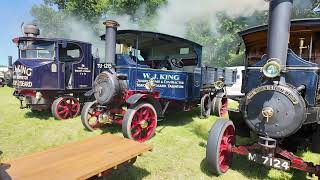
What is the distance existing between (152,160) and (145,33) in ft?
11.1

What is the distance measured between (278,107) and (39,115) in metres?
7.48

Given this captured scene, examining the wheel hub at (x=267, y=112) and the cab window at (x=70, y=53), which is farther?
the cab window at (x=70, y=53)

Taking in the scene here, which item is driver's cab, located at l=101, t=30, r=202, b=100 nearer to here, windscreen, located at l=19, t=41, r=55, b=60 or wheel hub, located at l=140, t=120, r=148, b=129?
wheel hub, located at l=140, t=120, r=148, b=129

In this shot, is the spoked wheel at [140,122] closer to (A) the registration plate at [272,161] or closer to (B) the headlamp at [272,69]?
(A) the registration plate at [272,161]

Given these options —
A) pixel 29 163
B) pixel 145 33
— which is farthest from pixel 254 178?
pixel 145 33

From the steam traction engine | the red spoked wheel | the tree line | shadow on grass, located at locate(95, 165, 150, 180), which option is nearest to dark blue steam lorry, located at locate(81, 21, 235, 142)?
shadow on grass, located at locate(95, 165, 150, 180)

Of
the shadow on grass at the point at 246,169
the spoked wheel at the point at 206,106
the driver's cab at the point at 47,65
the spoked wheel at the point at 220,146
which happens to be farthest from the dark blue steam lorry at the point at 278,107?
the driver's cab at the point at 47,65

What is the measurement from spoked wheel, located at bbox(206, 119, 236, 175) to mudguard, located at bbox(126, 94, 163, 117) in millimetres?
2063

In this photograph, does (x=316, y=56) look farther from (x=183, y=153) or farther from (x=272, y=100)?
(x=183, y=153)

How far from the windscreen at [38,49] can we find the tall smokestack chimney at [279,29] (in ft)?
21.2

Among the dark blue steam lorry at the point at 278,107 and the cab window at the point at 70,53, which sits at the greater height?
the cab window at the point at 70,53

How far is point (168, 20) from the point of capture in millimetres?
25781

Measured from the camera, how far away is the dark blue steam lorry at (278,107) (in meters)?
3.81

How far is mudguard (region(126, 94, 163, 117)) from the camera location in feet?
19.5
